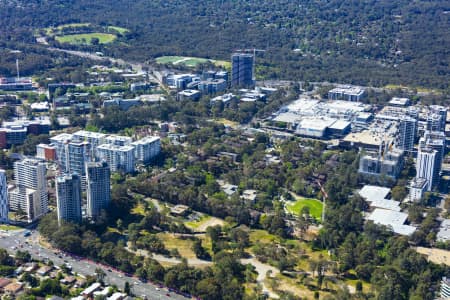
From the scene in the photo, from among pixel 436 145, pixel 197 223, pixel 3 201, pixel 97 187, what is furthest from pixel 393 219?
pixel 3 201

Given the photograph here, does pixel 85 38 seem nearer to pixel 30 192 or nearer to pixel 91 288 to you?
Answer: pixel 30 192

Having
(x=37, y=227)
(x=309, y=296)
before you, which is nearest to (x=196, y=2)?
(x=37, y=227)

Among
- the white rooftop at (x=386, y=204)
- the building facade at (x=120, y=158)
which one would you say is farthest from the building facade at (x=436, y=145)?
the building facade at (x=120, y=158)

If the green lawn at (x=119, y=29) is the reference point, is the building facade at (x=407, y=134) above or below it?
below

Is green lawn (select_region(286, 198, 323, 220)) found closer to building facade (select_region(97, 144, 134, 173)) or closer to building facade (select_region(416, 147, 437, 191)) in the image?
building facade (select_region(416, 147, 437, 191))

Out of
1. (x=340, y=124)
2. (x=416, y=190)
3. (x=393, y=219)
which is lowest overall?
(x=393, y=219)

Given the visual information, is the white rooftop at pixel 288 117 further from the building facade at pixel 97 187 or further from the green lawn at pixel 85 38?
the green lawn at pixel 85 38

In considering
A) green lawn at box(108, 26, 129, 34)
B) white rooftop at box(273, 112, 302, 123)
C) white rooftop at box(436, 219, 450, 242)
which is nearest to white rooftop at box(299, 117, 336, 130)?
white rooftop at box(273, 112, 302, 123)
